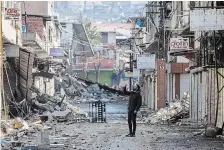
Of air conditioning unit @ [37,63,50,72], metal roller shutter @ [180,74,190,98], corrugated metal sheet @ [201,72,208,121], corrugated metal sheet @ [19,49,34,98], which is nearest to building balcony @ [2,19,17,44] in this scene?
corrugated metal sheet @ [19,49,34,98]

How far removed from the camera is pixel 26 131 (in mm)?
22219

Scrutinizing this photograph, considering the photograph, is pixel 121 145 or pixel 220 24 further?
pixel 220 24

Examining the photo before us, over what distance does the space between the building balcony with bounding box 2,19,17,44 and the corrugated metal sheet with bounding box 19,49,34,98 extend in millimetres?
953

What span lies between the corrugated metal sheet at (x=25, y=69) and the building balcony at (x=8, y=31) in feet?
3.13

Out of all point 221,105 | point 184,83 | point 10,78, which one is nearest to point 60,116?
point 10,78

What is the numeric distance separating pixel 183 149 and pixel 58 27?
2533 inches

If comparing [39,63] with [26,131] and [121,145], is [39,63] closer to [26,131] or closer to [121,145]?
[26,131]

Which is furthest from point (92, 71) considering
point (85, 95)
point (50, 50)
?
point (50, 50)

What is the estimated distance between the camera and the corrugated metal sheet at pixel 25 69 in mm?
31141

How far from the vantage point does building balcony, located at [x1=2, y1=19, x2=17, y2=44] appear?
28853mm

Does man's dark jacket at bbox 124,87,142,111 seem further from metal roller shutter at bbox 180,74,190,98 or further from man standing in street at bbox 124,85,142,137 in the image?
metal roller shutter at bbox 180,74,190,98

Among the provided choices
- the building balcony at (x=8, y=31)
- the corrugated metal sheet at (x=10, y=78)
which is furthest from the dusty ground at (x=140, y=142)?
the corrugated metal sheet at (x=10, y=78)

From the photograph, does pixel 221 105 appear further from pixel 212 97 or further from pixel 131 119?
pixel 131 119

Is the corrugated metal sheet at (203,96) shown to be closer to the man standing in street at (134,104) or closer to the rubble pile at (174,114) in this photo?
the rubble pile at (174,114)
